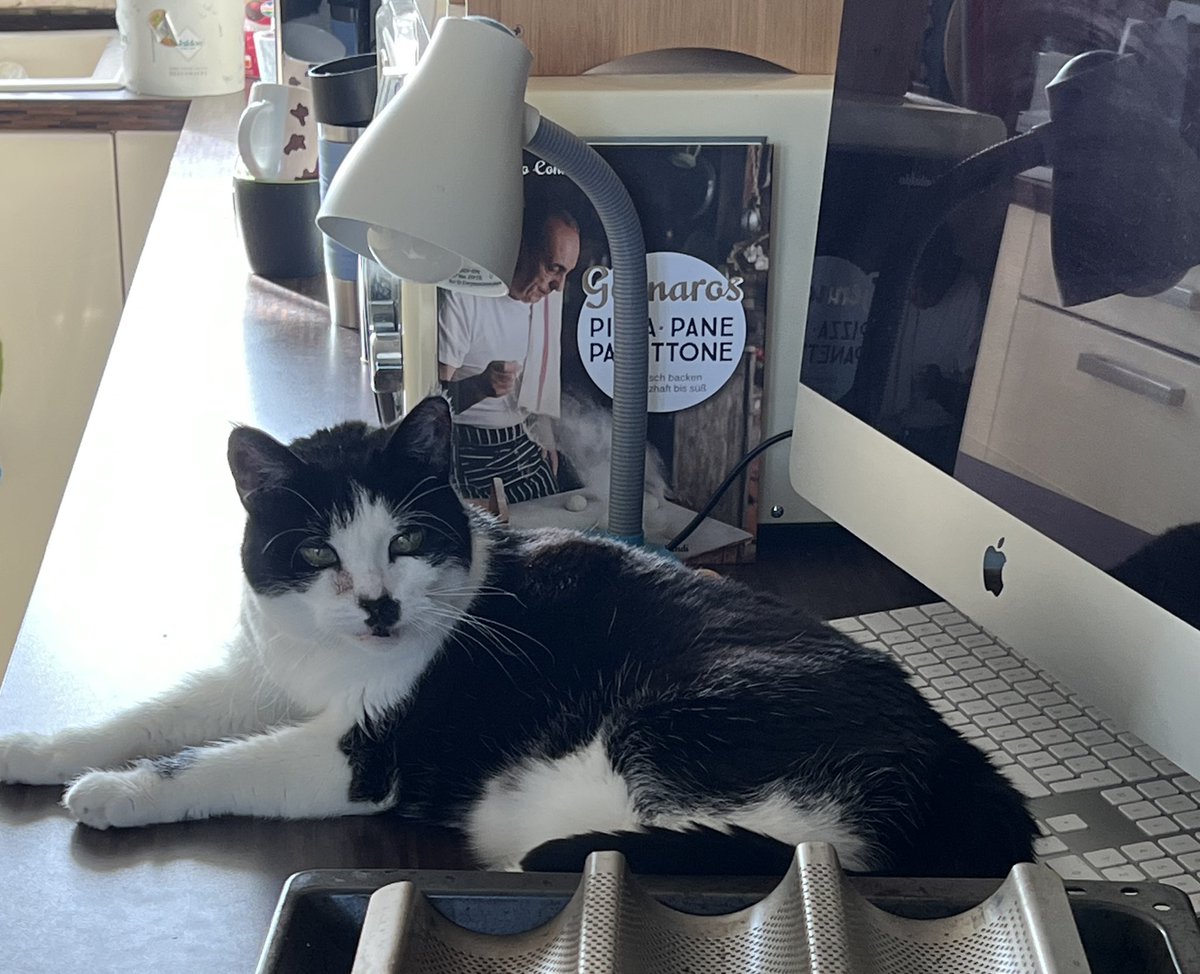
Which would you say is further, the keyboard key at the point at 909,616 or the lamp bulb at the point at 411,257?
the keyboard key at the point at 909,616

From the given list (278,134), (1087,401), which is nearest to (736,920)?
(1087,401)

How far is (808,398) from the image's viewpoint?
0.98m

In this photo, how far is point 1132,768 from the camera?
808mm

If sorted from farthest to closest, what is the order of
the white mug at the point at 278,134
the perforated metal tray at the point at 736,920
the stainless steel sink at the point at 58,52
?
the stainless steel sink at the point at 58,52
the white mug at the point at 278,134
the perforated metal tray at the point at 736,920

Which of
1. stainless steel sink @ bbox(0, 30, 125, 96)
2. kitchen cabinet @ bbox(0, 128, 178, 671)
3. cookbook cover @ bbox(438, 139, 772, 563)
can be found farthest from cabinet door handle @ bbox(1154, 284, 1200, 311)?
stainless steel sink @ bbox(0, 30, 125, 96)

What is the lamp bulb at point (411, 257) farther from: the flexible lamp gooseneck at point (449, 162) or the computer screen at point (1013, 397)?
the computer screen at point (1013, 397)

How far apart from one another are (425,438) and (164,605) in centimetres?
25

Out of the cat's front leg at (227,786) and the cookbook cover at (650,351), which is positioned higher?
the cookbook cover at (650,351)

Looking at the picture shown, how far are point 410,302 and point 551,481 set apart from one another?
0.18 metres

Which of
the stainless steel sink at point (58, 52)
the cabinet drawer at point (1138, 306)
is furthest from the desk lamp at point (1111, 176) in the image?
the stainless steel sink at point (58, 52)

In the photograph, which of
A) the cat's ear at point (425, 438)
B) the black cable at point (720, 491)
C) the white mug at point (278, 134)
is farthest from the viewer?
the white mug at point (278, 134)

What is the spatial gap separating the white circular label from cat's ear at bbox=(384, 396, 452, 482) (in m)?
0.21

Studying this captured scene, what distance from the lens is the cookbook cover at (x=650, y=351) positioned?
1009 mm

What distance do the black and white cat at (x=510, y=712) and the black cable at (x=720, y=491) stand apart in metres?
0.15
